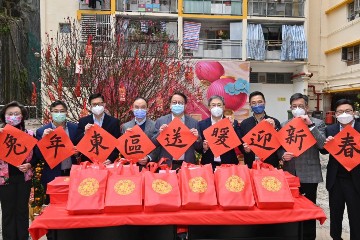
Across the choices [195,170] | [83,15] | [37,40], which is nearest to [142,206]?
[195,170]

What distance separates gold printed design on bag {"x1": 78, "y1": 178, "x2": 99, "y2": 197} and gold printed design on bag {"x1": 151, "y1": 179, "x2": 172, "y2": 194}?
0.48 meters

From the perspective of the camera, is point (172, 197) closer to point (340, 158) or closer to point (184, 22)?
point (340, 158)

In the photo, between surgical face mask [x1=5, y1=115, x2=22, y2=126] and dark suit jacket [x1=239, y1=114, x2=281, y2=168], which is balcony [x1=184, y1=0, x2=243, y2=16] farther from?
surgical face mask [x1=5, y1=115, x2=22, y2=126]

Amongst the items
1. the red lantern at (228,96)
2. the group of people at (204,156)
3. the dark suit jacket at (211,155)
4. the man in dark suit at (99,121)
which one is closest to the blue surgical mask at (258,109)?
the group of people at (204,156)

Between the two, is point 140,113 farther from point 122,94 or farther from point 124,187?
point 122,94

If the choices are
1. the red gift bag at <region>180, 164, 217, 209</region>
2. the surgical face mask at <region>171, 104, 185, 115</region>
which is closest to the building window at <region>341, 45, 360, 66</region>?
the surgical face mask at <region>171, 104, 185, 115</region>

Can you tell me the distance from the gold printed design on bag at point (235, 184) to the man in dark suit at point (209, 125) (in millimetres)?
993

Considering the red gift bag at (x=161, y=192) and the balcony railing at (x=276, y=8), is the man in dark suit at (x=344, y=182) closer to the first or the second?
the red gift bag at (x=161, y=192)

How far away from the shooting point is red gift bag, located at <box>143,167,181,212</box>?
301cm

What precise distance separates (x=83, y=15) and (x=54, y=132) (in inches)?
635

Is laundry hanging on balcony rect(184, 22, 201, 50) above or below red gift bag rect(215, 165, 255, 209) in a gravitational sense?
above

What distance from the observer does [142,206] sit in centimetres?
305

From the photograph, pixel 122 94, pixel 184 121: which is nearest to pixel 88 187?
pixel 184 121

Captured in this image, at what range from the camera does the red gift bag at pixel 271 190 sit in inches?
121
